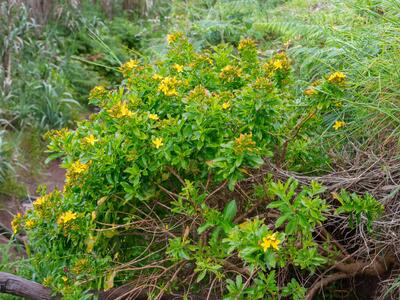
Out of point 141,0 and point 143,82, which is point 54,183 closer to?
point 143,82

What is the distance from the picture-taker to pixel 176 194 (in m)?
2.60

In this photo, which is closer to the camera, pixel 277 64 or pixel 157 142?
pixel 157 142

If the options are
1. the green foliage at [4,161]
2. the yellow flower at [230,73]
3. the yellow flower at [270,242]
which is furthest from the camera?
the green foliage at [4,161]

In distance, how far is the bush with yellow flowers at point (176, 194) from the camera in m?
2.32

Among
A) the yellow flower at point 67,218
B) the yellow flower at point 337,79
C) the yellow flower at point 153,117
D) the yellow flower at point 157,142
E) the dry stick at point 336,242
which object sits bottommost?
the dry stick at point 336,242

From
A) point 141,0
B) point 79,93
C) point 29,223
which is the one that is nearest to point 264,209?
point 29,223

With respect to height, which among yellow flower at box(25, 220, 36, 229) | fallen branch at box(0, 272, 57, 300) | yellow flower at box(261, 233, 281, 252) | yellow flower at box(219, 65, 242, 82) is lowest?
fallen branch at box(0, 272, 57, 300)

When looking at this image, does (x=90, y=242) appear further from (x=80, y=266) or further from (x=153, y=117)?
(x=153, y=117)

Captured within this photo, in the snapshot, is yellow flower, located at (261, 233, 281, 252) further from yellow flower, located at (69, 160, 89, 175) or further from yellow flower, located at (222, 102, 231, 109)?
yellow flower, located at (69, 160, 89, 175)

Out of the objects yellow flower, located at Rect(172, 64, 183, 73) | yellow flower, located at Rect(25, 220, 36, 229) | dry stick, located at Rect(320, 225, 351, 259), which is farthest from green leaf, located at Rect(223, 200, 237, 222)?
yellow flower, located at Rect(25, 220, 36, 229)

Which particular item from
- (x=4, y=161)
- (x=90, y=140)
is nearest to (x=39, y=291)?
(x=90, y=140)

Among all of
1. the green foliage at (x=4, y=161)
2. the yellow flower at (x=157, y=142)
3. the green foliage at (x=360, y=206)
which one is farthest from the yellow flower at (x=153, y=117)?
the green foliage at (x=4, y=161)

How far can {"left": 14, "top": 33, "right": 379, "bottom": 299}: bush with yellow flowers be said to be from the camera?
232 cm

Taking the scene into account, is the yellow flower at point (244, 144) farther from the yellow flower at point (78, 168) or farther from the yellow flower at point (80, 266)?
the yellow flower at point (80, 266)
